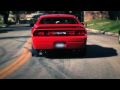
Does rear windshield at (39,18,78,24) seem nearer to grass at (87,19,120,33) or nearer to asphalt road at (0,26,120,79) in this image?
asphalt road at (0,26,120,79)

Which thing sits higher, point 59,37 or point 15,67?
point 59,37

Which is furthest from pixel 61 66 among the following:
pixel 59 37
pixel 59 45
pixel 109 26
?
pixel 109 26

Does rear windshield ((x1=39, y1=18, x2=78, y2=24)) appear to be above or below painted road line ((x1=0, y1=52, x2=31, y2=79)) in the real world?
above

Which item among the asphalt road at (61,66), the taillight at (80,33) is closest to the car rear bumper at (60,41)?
the taillight at (80,33)

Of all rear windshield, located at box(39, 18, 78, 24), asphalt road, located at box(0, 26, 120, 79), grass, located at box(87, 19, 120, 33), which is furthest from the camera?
grass, located at box(87, 19, 120, 33)

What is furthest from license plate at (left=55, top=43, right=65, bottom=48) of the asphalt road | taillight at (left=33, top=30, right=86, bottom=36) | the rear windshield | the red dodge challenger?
the rear windshield

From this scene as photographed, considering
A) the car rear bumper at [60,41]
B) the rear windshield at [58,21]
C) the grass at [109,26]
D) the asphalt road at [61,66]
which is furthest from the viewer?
the grass at [109,26]

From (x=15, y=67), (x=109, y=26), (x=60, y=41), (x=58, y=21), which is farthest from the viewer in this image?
(x=109, y=26)

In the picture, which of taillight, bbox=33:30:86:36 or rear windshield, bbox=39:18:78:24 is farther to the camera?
rear windshield, bbox=39:18:78:24

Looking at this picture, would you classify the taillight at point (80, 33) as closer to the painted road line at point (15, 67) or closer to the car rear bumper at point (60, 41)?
the car rear bumper at point (60, 41)

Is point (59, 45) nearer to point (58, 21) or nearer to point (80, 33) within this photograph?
point (80, 33)

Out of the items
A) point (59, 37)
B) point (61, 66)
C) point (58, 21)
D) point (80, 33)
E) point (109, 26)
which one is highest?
point (58, 21)
